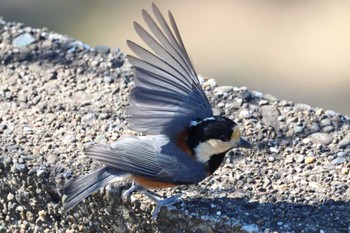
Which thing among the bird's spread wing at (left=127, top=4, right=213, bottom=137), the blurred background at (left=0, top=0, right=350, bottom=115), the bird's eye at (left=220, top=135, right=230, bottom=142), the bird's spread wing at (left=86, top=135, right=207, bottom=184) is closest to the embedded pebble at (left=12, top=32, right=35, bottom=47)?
the bird's spread wing at (left=127, top=4, right=213, bottom=137)

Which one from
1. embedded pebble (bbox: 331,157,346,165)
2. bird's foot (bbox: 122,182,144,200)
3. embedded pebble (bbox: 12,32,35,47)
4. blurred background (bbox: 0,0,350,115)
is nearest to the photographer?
bird's foot (bbox: 122,182,144,200)

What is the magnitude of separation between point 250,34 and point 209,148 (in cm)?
395

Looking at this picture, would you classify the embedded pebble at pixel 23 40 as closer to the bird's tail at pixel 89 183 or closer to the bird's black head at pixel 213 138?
the bird's tail at pixel 89 183

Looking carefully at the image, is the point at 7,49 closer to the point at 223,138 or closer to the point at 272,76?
the point at 223,138

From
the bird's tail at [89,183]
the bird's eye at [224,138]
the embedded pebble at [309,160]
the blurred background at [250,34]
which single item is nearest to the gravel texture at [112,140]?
the embedded pebble at [309,160]

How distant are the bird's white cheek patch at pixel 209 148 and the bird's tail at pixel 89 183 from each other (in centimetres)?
32

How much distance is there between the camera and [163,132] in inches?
163

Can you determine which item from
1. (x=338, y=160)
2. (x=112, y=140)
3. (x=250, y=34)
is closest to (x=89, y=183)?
(x=112, y=140)

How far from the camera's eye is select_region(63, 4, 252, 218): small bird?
13.2 ft

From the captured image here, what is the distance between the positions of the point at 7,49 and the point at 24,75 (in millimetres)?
250

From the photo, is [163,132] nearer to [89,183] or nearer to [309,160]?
[89,183]

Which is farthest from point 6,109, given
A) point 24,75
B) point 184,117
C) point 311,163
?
point 311,163

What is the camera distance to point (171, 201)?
4051 millimetres

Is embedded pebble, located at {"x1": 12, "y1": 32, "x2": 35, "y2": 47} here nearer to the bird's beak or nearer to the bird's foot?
the bird's foot
